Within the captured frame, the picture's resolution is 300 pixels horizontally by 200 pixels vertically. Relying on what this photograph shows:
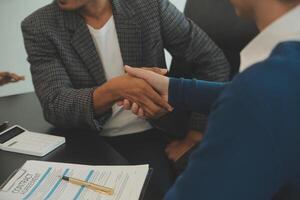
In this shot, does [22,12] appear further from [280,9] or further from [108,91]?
[280,9]

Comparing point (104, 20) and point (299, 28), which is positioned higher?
point (299, 28)

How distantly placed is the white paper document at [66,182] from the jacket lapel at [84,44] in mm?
431

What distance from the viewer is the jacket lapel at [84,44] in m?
1.29

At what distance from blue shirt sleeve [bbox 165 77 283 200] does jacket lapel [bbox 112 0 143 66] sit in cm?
80

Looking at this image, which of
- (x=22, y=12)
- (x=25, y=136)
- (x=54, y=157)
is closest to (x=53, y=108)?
(x=25, y=136)

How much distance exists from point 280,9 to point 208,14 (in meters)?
0.85

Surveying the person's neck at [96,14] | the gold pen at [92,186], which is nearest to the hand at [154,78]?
the person's neck at [96,14]

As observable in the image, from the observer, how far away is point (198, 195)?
567mm

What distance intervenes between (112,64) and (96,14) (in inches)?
7.3

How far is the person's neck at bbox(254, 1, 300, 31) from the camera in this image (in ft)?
2.17

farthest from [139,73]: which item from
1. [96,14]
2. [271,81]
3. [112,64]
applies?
[271,81]

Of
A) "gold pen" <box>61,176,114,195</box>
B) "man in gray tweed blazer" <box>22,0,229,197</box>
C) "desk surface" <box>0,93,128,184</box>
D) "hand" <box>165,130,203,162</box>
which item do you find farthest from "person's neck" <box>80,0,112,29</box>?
"gold pen" <box>61,176,114,195</box>

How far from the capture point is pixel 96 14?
134cm

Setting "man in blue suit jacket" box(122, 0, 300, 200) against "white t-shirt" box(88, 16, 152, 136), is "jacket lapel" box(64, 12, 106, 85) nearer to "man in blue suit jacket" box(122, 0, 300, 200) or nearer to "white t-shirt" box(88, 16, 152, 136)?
"white t-shirt" box(88, 16, 152, 136)
